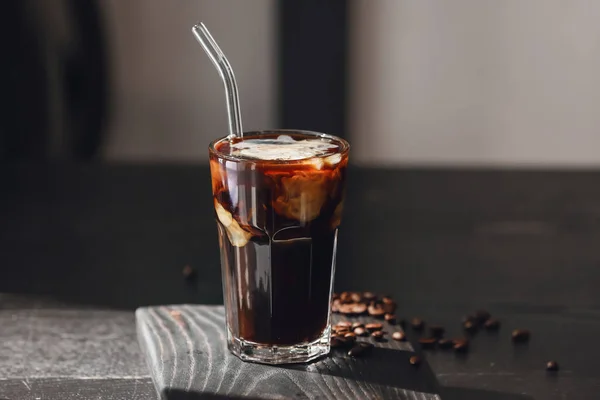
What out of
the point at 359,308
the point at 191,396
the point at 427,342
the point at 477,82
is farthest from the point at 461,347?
the point at 477,82

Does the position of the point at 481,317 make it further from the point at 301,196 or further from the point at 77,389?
the point at 77,389

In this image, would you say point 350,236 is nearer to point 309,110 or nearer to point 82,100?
point 309,110

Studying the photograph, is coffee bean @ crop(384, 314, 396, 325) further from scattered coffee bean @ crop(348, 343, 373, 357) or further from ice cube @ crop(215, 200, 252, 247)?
ice cube @ crop(215, 200, 252, 247)

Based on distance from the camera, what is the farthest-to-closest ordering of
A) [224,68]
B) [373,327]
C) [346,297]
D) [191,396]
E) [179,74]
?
[179,74] → [346,297] → [373,327] → [224,68] → [191,396]

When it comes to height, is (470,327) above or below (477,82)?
below

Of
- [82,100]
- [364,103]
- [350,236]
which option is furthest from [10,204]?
[364,103]

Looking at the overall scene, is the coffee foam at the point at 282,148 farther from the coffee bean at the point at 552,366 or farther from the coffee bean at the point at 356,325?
the coffee bean at the point at 552,366
